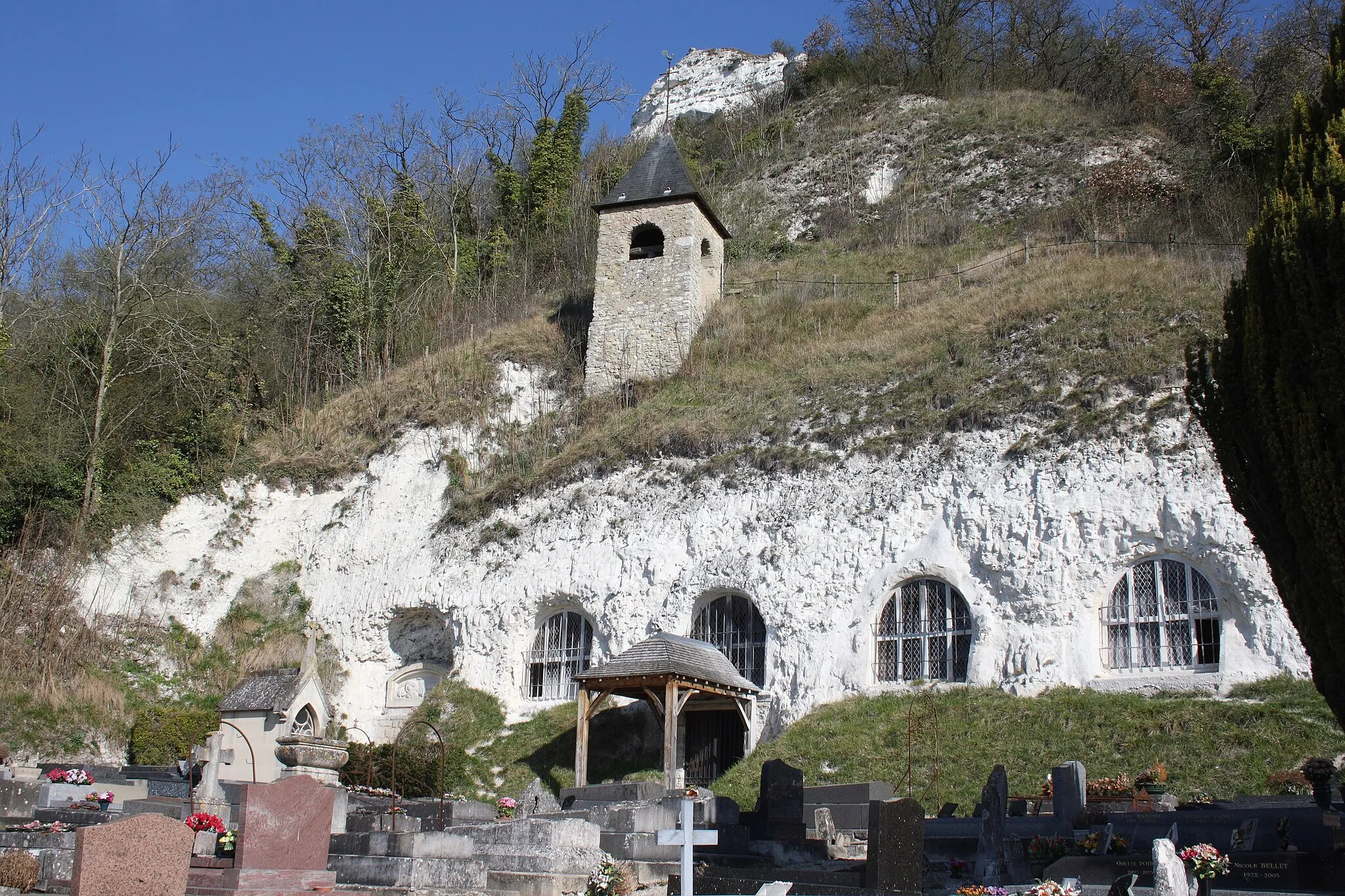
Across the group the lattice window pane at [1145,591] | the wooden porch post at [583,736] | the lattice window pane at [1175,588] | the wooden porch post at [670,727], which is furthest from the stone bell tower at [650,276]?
the lattice window pane at [1175,588]

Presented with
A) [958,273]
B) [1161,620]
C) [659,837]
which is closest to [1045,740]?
[1161,620]

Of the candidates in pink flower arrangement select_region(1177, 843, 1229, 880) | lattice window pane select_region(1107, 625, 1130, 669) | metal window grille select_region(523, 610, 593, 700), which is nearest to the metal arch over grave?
metal window grille select_region(523, 610, 593, 700)

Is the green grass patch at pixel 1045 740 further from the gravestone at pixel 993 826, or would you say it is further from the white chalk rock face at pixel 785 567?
the gravestone at pixel 993 826

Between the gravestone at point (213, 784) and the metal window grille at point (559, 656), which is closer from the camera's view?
the gravestone at point (213, 784)

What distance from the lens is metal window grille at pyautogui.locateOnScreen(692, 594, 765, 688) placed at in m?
20.8

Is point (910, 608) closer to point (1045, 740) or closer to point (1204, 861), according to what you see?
point (1045, 740)

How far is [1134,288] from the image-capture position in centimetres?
2244

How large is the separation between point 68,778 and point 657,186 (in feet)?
65.1

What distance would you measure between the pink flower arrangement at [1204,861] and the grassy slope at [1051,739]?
5.61 metres

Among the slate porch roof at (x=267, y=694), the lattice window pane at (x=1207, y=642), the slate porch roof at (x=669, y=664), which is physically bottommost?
the slate porch roof at (x=267, y=694)

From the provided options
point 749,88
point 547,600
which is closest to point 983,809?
point 547,600

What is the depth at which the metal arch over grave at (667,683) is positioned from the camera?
1795 cm

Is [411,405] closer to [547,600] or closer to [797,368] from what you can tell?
[547,600]

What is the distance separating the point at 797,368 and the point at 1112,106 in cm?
2225
